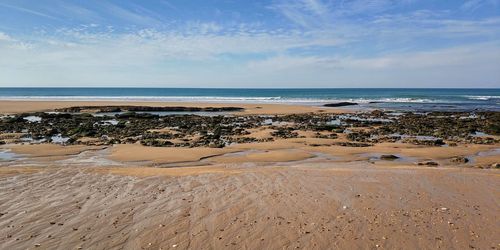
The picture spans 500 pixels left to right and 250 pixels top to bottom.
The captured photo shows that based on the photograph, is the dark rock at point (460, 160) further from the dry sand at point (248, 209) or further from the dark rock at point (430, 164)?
the dry sand at point (248, 209)

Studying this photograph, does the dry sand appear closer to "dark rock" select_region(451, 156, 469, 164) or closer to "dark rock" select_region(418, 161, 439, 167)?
"dark rock" select_region(418, 161, 439, 167)

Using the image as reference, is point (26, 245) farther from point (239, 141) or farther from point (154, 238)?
point (239, 141)

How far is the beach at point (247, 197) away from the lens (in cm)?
590

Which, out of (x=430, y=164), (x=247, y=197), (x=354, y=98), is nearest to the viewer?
(x=247, y=197)

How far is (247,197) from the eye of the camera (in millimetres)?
8039

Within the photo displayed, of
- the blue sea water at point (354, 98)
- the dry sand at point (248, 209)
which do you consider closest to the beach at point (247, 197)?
the dry sand at point (248, 209)

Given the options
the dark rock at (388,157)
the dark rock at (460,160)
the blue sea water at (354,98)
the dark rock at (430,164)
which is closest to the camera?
the dark rock at (430,164)

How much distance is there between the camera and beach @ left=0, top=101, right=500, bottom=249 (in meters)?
5.90

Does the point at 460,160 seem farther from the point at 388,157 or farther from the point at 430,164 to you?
the point at 388,157

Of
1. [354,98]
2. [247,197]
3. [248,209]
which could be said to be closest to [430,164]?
[247,197]

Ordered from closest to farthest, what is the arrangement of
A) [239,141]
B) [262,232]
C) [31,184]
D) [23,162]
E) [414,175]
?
[262,232], [31,184], [414,175], [23,162], [239,141]

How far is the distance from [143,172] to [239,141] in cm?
757

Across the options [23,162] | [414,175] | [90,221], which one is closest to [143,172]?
[90,221]

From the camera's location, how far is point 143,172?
10.5m
